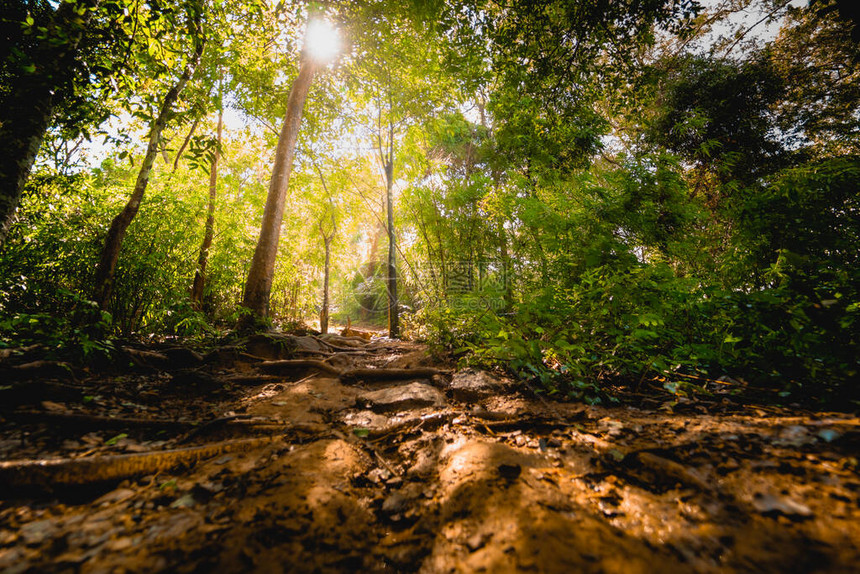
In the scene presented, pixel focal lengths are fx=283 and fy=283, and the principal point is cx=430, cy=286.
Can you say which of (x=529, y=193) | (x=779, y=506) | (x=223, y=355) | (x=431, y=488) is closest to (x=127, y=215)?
(x=223, y=355)

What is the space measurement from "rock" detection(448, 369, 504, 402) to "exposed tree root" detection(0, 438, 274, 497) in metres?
2.09

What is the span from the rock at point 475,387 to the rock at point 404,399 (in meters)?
0.20

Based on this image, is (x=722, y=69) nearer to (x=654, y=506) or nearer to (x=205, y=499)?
(x=654, y=506)

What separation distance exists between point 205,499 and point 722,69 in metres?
14.4

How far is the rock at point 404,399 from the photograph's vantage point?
115 inches

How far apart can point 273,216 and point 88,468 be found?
17.1ft

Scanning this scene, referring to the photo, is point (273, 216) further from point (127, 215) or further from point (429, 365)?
point (429, 365)

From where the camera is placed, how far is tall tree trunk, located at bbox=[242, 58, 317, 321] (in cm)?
565

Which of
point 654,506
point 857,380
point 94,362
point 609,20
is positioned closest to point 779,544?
point 654,506

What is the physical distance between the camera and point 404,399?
299 cm

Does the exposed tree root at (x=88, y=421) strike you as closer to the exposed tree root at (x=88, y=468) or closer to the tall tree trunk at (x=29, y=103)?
the exposed tree root at (x=88, y=468)

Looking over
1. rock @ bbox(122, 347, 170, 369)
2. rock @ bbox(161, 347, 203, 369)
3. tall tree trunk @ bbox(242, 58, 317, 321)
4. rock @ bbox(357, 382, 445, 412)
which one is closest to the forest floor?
rock @ bbox(357, 382, 445, 412)

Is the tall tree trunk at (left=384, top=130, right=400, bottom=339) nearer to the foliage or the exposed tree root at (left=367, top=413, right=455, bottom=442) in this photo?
the foliage

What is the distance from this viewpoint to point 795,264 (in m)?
2.30
